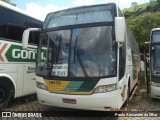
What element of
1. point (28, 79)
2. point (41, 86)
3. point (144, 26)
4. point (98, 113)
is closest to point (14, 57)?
point (28, 79)

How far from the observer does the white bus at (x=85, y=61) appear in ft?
22.7

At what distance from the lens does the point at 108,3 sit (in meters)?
7.86

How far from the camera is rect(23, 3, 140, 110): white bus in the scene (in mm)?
6910

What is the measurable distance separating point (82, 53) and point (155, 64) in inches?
178

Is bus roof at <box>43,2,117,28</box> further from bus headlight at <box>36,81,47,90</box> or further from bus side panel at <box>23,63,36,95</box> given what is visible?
bus side panel at <box>23,63,36,95</box>

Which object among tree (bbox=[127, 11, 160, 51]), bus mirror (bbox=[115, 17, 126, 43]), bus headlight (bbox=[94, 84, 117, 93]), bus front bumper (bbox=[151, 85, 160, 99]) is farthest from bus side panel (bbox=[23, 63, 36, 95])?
tree (bbox=[127, 11, 160, 51])

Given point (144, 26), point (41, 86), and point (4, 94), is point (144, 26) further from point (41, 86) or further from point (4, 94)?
point (41, 86)

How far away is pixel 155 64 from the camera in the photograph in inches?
419

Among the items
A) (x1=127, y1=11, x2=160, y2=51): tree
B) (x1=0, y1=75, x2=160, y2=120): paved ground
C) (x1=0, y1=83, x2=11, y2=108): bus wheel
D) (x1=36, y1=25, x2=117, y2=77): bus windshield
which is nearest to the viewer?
(x1=36, y1=25, x2=117, y2=77): bus windshield

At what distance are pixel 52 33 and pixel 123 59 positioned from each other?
7.27 ft

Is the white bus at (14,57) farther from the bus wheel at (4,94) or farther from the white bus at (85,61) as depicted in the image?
the white bus at (85,61)

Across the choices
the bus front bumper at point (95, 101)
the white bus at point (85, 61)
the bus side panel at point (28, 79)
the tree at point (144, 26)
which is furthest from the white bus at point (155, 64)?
the tree at point (144, 26)

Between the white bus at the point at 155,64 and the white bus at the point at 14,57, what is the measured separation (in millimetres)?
4637

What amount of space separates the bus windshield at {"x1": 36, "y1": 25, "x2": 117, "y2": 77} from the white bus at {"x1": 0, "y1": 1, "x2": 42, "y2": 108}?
1.46 meters
